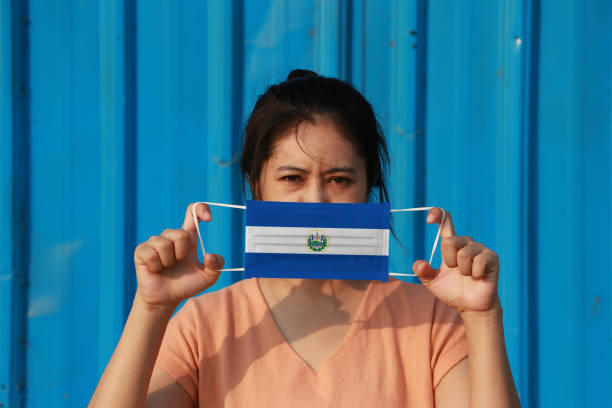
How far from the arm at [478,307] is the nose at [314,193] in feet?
0.97

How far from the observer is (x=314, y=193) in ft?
4.49

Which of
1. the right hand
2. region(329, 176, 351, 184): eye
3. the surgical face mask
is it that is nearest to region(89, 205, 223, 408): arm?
the right hand

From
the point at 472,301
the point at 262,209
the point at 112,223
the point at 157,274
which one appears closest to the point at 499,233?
the point at 472,301

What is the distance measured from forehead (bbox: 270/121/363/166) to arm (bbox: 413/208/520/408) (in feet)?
0.97

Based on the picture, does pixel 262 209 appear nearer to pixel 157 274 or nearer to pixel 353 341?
pixel 157 274

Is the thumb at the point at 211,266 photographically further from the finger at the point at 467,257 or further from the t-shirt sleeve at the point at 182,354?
the finger at the point at 467,257

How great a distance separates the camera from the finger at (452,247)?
1.22 m

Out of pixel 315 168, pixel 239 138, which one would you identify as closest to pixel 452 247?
pixel 315 168

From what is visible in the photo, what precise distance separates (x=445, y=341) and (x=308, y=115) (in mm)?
745

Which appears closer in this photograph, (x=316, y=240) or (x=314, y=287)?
(x=316, y=240)

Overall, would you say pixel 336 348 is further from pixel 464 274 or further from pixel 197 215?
pixel 197 215

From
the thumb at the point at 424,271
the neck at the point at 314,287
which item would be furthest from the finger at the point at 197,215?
the thumb at the point at 424,271
